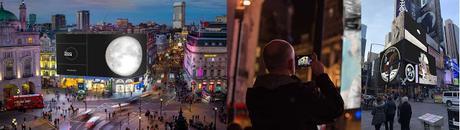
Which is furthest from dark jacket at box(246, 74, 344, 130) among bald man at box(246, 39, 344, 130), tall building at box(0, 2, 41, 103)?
tall building at box(0, 2, 41, 103)

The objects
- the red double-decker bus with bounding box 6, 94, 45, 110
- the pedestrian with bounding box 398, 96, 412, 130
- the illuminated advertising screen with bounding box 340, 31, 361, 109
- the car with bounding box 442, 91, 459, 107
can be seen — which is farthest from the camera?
the red double-decker bus with bounding box 6, 94, 45, 110

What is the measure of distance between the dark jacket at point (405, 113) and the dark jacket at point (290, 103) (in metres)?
1.45

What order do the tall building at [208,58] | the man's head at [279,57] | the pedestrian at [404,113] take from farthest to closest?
the tall building at [208,58]
the pedestrian at [404,113]
the man's head at [279,57]

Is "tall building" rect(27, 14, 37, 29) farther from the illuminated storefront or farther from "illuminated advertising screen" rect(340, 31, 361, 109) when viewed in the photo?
"illuminated advertising screen" rect(340, 31, 361, 109)

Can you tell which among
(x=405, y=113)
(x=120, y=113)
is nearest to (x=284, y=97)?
(x=405, y=113)

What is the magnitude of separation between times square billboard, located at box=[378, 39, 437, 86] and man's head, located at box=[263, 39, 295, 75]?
1.50 meters

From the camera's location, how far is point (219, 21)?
3.41m

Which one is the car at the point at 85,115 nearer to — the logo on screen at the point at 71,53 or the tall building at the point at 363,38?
the logo on screen at the point at 71,53

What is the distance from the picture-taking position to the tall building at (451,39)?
2.70 metres

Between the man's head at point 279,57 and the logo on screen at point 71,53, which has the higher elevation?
the logo on screen at point 71,53

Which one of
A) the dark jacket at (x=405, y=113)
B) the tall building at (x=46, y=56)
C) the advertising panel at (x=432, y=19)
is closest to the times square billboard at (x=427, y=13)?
the advertising panel at (x=432, y=19)

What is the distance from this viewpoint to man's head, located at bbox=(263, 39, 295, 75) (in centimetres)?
160

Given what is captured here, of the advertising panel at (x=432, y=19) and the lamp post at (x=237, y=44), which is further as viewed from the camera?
the lamp post at (x=237, y=44)

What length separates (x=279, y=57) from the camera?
63.2 inches
